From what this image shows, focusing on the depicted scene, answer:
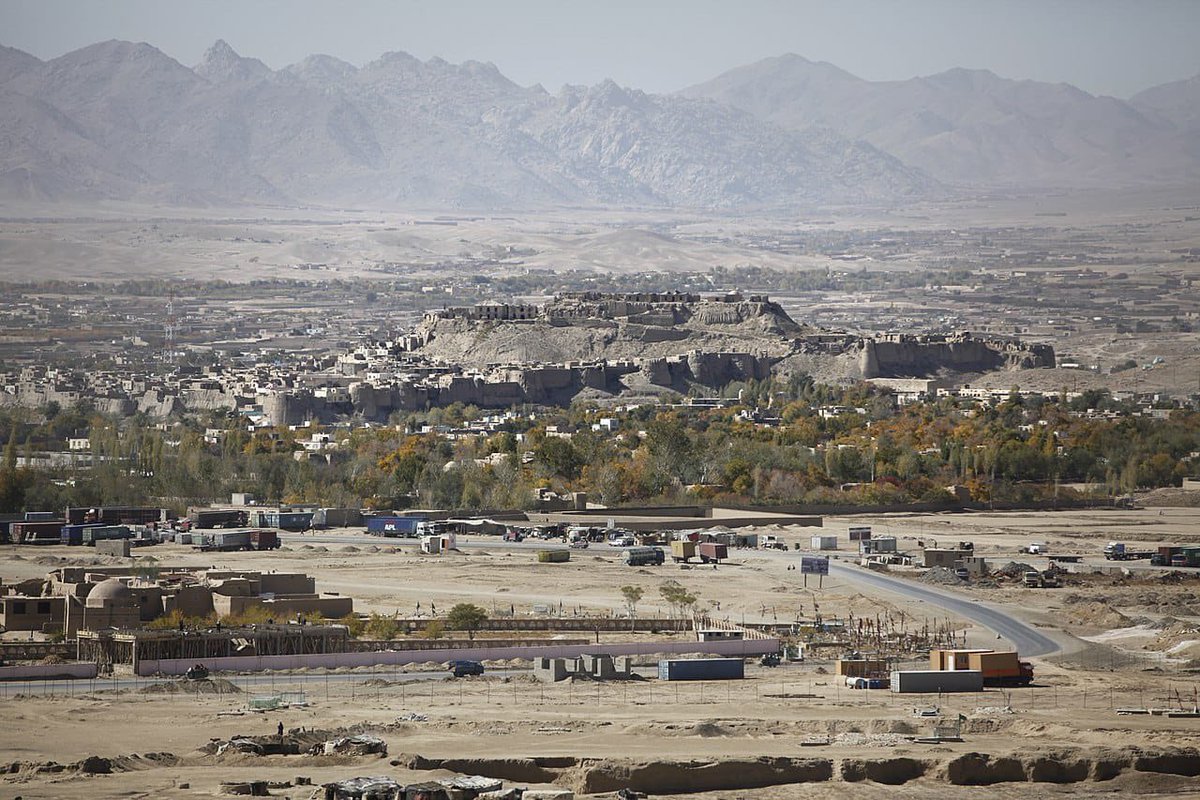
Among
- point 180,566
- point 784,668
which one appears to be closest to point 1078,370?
point 180,566

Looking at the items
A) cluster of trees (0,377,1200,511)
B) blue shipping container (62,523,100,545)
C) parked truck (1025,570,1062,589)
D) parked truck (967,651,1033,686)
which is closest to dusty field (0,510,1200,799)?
parked truck (967,651,1033,686)

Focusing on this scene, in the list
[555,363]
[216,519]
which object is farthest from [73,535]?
[555,363]

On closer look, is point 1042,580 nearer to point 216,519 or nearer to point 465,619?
point 465,619

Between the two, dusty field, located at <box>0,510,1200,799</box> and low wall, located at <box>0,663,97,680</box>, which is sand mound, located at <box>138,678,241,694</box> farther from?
low wall, located at <box>0,663,97,680</box>

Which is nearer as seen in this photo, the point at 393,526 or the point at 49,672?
the point at 49,672

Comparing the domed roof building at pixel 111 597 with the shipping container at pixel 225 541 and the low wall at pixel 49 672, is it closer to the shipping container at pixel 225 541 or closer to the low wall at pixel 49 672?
the low wall at pixel 49 672
